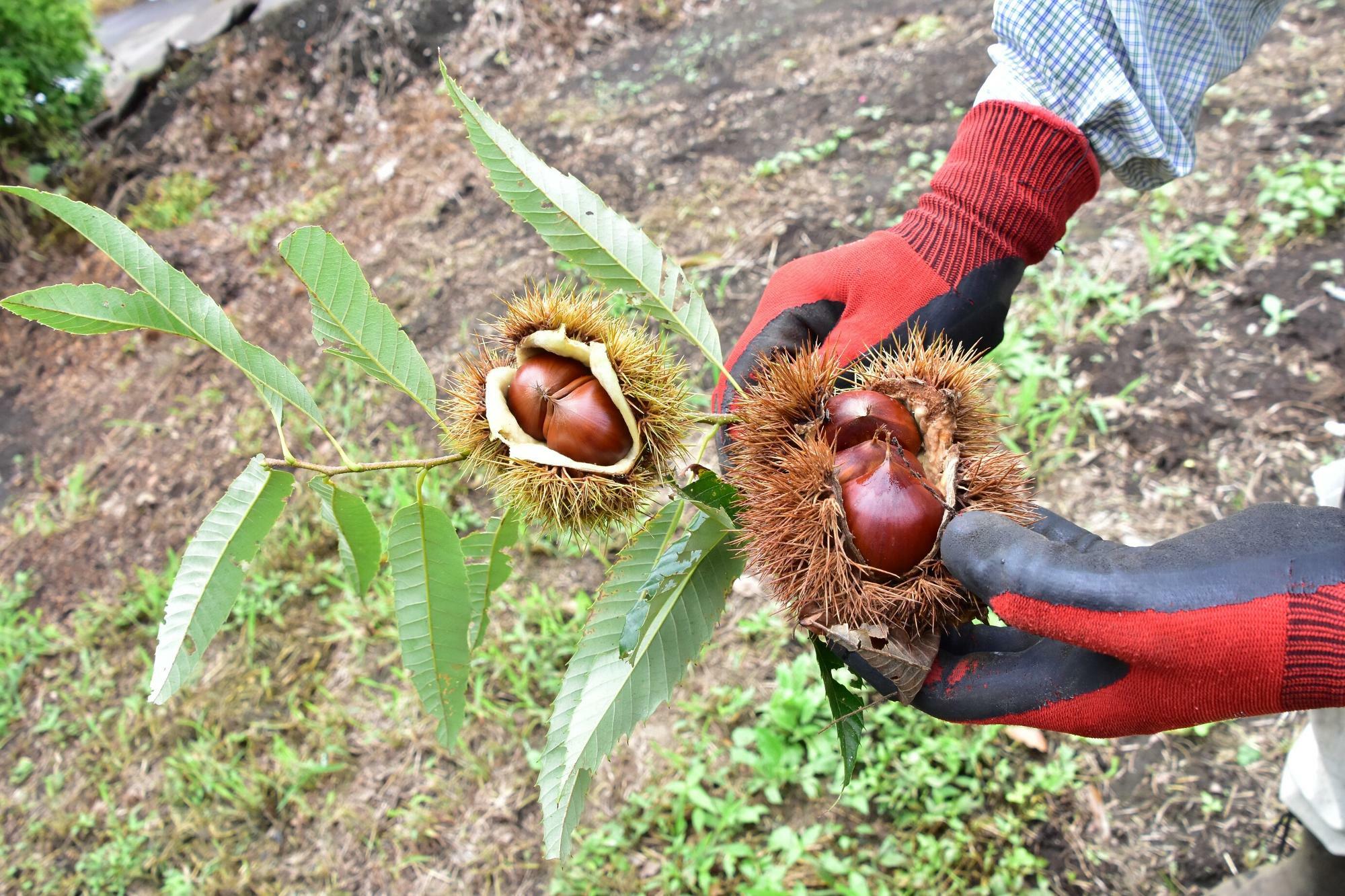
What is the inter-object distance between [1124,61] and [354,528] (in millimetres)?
1952

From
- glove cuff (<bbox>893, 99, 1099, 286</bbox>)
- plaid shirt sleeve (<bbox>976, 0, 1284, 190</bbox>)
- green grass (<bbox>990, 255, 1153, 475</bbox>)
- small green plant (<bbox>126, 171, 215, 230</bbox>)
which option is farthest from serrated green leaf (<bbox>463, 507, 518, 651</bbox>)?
small green plant (<bbox>126, 171, 215, 230</bbox>)

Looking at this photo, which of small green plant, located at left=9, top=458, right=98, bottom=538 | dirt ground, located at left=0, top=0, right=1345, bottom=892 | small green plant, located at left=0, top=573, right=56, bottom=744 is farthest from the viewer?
small green plant, located at left=9, top=458, right=98, bottom=538

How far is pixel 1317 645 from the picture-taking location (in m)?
1.04

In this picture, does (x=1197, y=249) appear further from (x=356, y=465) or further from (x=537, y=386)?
(x=356, y=465)

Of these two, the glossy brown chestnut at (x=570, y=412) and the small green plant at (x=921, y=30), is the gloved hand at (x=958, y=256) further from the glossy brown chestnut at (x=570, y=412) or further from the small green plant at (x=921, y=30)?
the small green plant at (x=921, y=30)

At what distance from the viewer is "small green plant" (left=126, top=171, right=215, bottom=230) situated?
18.0 feet

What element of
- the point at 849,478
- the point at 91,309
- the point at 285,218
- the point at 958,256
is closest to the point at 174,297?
the point at 91,309

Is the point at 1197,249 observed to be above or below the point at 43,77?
below

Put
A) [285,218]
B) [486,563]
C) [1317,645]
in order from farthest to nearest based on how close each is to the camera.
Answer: [285,218], [486,563], [1317,645]

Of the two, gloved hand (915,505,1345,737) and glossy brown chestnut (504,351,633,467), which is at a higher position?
Answer: glossy brown chestnut (504,351,633,467)

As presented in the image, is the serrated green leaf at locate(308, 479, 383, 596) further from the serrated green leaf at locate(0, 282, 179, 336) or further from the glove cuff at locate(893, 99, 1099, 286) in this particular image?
the glove cuff at locate(893, 99, 1099, 286)

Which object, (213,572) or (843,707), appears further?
(843,707)

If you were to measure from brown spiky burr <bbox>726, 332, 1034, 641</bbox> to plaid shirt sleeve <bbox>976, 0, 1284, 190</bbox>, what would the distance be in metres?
0.90

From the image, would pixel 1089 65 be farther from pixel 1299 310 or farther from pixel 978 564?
pixel 1299 310
